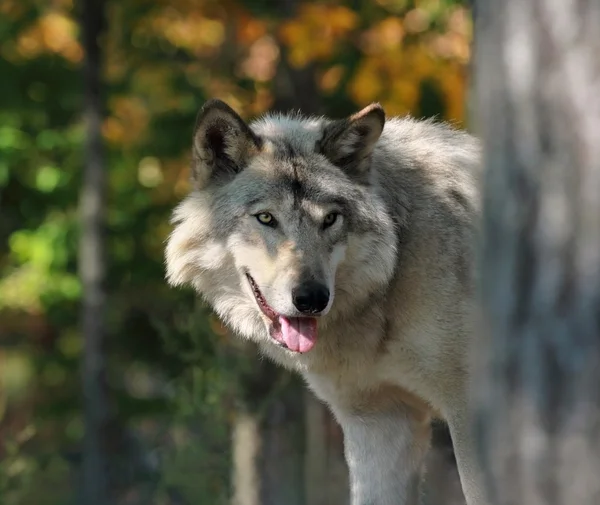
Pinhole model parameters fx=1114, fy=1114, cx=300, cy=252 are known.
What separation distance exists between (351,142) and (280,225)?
59cm

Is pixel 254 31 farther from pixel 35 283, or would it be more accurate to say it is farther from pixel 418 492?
pixel 418 492

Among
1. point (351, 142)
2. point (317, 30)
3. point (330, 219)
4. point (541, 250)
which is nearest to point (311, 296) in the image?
point (330, 219)

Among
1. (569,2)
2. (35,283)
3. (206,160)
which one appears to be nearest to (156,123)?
(35,283)

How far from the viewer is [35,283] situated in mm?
12680

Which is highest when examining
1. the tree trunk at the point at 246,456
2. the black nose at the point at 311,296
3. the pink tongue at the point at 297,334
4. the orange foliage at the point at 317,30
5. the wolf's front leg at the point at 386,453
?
the black nose at the point at 311,296

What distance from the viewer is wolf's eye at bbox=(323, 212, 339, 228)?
16.8ft

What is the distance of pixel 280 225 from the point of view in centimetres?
508

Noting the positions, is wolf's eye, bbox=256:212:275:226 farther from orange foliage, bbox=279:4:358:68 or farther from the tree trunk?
orange foliage, bbox=279:4:358:68

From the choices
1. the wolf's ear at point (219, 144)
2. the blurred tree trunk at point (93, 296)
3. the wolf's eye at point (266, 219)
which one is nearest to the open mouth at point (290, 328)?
the wolf's eye at point (266, 219)

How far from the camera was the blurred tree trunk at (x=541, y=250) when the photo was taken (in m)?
2.70

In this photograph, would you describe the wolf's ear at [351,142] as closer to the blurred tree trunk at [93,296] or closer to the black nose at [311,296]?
the black nose at [311,296]

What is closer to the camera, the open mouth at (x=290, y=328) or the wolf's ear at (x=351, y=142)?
Answer: the open mouth at (x=290, y=328)

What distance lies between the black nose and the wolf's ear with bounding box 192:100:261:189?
868mm

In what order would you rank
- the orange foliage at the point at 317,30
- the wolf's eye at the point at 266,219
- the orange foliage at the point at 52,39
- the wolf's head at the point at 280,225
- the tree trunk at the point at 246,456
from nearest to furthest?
the wolf's head at the point at 280,225, the wolf's eye at the point at 266,219, the tree trunk at the point at 246,456, the orange foliage at the point at 317,30, the orange foliage at the point at 52,39
